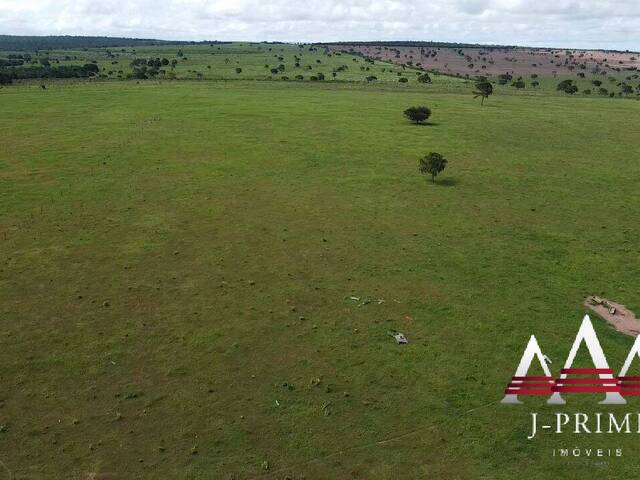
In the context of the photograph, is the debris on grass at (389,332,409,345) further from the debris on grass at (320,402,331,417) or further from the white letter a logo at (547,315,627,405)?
the white letter a logo at (547,315,627,405)

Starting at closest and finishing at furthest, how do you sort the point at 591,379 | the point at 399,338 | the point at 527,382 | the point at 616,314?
the point at 527,382 < the point at 591,379 < the point at 399,338 < the point at 616,314

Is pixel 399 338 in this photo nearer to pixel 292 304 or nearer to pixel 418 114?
pixel 292 304

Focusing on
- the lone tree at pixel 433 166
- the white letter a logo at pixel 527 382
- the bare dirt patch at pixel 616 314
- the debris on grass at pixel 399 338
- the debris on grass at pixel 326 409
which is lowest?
the debris on grass at pixel 326 409

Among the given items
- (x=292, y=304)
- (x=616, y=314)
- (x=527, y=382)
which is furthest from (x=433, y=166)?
(x=527, y=382)

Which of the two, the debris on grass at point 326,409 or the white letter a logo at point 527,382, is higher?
the white letter a logo at point 527,382

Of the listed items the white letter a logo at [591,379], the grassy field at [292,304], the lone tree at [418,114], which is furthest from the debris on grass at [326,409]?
the lone tree at [418,114]

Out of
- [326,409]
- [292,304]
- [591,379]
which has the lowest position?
[326,409]

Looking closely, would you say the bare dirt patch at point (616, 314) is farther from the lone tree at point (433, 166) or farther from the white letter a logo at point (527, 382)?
the lone tree at point (433, 166)
